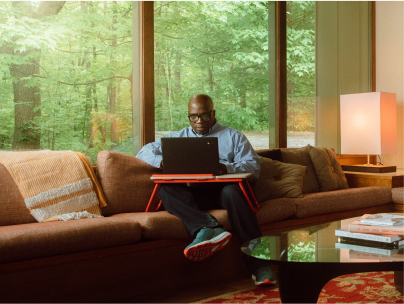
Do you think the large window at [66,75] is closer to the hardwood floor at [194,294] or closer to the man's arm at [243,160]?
the man's arm at [243,160]

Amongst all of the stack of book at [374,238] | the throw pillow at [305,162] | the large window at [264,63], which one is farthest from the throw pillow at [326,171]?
the stack of book at [374,238]

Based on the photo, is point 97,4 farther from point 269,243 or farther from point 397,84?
point 397,84

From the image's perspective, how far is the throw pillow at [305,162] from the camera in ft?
11.2

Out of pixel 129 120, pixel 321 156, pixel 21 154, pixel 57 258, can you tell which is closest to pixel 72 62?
pixel 129 120

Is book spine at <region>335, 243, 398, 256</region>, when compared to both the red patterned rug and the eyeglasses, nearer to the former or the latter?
the red patterned rug

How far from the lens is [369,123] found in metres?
4.05

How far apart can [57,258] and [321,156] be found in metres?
2.49

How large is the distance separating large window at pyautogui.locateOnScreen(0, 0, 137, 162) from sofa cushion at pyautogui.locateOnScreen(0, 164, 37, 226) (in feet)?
1.54

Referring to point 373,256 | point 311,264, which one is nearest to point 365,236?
point 373,256

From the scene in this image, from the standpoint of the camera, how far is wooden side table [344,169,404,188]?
361 centimetres

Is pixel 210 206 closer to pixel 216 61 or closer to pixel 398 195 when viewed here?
pixel 216 61

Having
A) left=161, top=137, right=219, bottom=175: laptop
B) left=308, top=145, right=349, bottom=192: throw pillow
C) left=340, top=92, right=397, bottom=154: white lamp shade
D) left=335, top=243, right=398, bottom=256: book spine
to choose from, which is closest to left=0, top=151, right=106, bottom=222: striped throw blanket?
left=161, top=137, right=219, bottom=175: laptop

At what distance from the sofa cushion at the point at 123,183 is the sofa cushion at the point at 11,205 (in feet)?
1.53

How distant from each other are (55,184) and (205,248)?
976 millimetres
